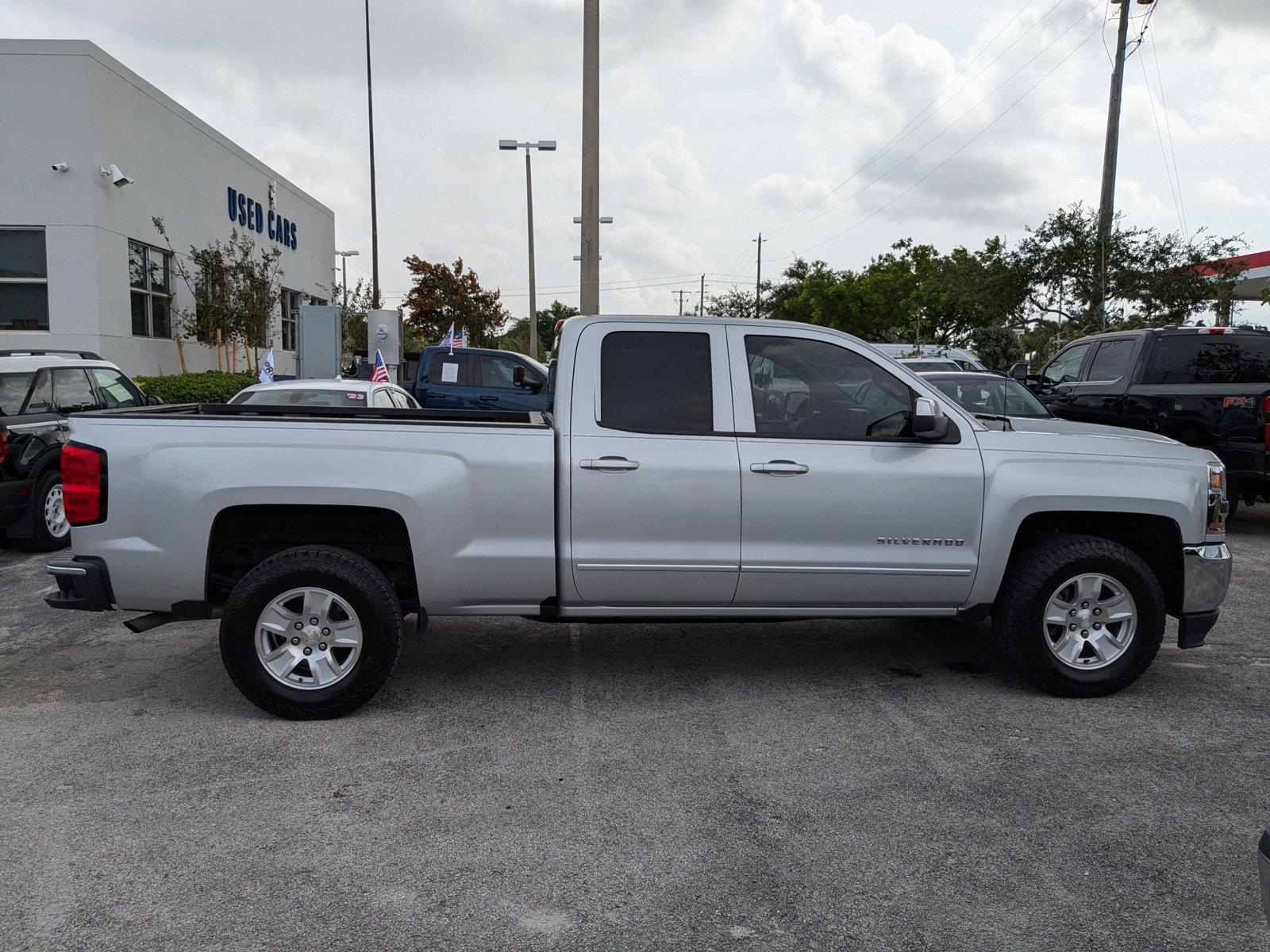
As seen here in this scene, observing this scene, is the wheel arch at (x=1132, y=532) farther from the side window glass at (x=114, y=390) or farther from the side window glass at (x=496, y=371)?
the side window glass at (x=496, y=371)

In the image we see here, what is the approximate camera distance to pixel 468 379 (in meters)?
18.2

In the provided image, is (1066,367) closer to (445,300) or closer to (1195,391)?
(1195,391)

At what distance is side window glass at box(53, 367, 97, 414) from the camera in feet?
32.3

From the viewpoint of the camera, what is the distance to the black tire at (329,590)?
16.4 ft

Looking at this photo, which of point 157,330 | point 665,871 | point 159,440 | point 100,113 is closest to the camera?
point 665,871

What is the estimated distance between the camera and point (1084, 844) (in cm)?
386

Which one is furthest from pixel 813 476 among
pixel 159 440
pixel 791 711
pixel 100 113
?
pixel 100 113

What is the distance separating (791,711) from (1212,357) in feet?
26.3

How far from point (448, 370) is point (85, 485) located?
13.1 metres

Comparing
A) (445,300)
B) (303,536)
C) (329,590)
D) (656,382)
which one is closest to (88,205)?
(303,536)

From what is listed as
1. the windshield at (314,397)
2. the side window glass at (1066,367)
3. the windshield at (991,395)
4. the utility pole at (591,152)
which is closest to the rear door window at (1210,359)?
the windshield at (991,395)

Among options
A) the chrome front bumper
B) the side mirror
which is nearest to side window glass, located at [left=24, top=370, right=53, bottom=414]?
the side mirror

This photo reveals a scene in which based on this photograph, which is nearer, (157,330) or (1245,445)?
(1245,445)

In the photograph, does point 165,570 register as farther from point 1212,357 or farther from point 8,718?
point 1212,357
